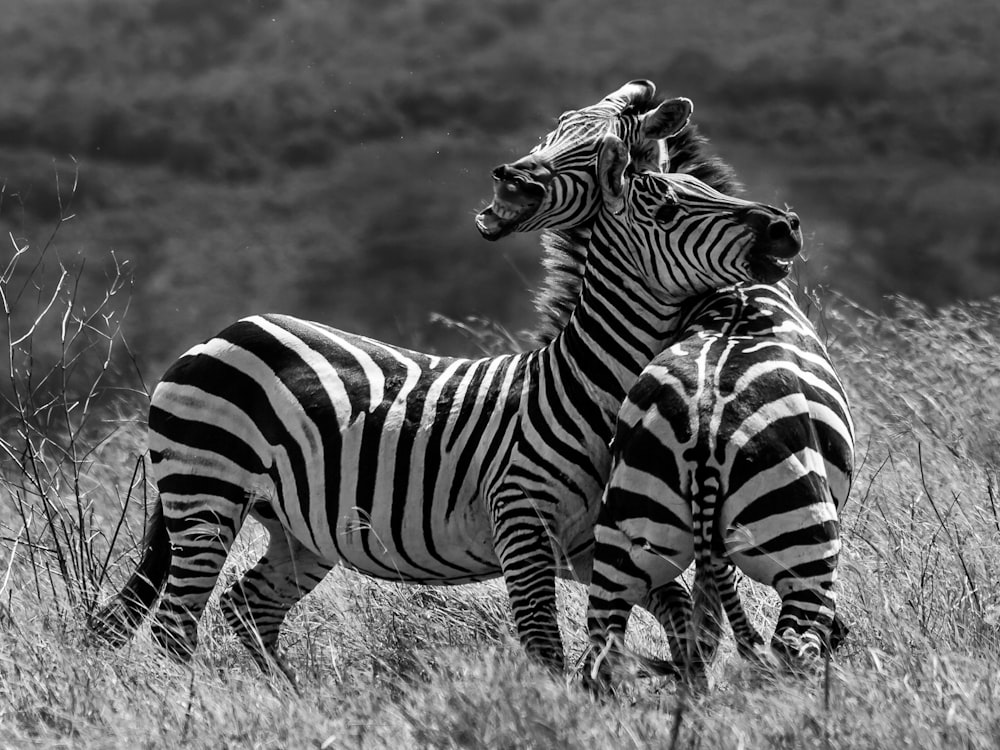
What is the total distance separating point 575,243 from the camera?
5469 mm

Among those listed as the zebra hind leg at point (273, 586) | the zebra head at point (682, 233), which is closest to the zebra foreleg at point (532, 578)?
the zebra head at point (682, 233)

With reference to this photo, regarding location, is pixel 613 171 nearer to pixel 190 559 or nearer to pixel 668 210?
pixel 668 210

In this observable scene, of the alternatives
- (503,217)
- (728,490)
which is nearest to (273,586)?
(503,217)

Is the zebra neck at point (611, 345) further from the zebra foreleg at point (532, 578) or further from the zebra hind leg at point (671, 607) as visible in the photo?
the zebra hind leg at point (671, 607)

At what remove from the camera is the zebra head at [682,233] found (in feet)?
15.1

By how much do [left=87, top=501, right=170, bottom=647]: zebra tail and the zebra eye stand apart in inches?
102

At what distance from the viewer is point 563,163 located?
5031 mm

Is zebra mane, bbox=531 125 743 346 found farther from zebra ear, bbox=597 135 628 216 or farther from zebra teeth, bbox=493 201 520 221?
zebra teeth, bbox=493 201 520 221

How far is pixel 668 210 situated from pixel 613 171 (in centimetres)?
31

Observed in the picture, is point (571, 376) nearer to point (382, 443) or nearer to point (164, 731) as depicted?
point (382, 443)

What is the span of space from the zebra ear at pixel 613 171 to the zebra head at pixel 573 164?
9cm

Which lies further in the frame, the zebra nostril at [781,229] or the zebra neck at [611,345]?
the zebra neck at [611,345]

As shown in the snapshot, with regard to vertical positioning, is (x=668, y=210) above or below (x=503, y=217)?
above

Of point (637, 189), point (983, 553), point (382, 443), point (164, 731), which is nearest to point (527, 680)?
point (164, 731)
